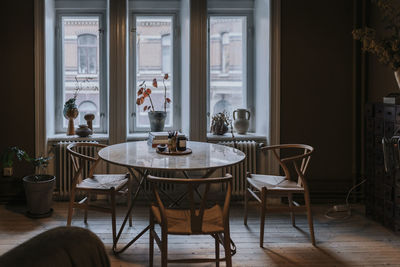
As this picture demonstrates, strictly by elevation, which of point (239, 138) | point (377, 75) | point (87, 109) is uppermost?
point (377, 75)

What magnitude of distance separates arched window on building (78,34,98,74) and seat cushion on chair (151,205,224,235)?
8.82 ft

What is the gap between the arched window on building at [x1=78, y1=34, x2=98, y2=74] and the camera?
493 cm

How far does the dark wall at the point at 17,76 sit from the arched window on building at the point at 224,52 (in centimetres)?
215

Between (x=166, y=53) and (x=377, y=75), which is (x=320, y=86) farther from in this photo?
(x=166, y=53)

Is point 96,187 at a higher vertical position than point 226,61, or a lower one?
lower

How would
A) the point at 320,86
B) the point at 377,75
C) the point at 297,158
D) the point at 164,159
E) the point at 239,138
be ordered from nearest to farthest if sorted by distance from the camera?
the point at 164,159
the point at 297,158
the point at 377,75
the point at 320,86
the point at 239,138

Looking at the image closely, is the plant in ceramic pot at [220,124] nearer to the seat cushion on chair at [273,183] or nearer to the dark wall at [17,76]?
the seat cushion on chair at [273,183]

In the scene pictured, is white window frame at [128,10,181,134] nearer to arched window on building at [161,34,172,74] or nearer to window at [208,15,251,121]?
arched window on building at [161,34,172,74]

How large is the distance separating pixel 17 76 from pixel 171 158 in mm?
2324

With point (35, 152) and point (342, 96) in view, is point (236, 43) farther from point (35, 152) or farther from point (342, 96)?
point (35, 152)

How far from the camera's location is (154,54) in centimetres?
498

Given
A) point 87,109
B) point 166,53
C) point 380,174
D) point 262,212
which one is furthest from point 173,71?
point 380,174

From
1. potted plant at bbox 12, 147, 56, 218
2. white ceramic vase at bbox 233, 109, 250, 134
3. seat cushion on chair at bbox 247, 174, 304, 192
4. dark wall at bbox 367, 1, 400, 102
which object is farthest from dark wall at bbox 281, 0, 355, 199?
potted plant at bbox 12, 147, 56, 218

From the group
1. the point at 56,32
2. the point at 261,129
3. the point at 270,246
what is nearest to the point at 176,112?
the point at 261,129
